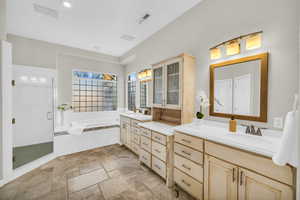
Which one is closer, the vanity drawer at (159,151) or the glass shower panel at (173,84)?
the vanity drawer at (159,151)

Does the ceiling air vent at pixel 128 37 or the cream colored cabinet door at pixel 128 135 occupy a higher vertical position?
the ceiling air vent at pixel 128 37

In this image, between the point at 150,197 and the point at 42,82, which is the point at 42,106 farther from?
the point at 150,197

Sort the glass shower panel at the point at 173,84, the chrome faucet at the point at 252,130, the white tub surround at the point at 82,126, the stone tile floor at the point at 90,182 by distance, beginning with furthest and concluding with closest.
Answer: the white tub surround at the point at 82,126 → the glass shower panel at the point at 173,84 → the stone tile floor at the point at 90,182 → the chrome faucet at the point at 252,130

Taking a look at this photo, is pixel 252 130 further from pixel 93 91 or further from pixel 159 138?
pixel 93 91

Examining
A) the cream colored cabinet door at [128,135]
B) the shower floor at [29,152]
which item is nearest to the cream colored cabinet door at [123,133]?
the cream colored cabinet door at [128,135]

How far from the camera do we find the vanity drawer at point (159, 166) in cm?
196

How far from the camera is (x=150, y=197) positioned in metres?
1.73

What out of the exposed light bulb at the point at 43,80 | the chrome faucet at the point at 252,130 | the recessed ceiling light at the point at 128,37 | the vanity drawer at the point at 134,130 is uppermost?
the recessed ceiling light at the point at 128,37

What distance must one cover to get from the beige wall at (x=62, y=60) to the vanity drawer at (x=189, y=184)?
3.63 metres

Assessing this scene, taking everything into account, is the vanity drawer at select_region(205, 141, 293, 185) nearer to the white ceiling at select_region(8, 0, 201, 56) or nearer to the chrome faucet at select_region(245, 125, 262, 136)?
the chrome faucet at select_region(245, 125, 262, 136)

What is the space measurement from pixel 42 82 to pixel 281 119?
197 inches

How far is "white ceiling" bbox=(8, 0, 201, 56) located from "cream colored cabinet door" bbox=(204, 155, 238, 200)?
2.47 meters

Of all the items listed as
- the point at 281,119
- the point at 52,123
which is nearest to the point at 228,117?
the point at 281,119

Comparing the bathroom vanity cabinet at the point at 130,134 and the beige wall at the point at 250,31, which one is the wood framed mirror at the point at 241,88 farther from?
the bathroom vanity cabinet at the point at 130,134
